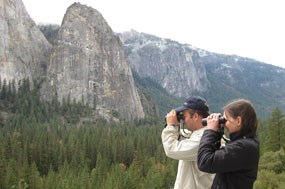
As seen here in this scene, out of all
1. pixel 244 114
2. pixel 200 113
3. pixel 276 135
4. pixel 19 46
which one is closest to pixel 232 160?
pixel 244 114

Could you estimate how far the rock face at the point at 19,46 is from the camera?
154125mm

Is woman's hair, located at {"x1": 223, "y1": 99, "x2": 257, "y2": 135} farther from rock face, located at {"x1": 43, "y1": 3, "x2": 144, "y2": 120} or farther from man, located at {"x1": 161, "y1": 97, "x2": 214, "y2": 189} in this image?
rock face, located at {"x1": 43, "y1": 3, "x2": 144, "y2": 120}

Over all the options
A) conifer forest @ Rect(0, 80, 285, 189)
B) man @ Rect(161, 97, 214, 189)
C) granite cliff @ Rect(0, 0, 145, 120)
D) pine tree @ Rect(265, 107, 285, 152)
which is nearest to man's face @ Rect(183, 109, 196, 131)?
man @ Rect(161, 97, 214, 189)

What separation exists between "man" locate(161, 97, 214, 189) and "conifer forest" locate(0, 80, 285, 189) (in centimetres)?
2152

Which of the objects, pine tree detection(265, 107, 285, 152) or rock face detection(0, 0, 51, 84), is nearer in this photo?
pine tree detection(265, 107, 285, 152)

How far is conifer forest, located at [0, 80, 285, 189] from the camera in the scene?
154ft

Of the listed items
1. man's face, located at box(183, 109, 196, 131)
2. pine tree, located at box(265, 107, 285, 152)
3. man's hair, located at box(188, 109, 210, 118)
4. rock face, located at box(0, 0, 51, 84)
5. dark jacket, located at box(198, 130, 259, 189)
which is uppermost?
rock face, located at box(0, 0, 51, 84)

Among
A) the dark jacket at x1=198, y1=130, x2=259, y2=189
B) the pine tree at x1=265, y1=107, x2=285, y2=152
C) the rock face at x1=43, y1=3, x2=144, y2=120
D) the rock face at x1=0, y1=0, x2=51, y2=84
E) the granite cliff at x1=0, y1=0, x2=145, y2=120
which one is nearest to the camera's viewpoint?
the dark jacket at x1=198, y1=130, x2=259, y2=189

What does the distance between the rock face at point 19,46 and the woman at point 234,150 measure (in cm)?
15203

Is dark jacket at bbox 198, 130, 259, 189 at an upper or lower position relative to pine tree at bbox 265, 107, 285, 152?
upper

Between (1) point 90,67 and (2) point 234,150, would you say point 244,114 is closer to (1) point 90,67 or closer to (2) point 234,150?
(2) point 234,150

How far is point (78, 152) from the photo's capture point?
79188 mm

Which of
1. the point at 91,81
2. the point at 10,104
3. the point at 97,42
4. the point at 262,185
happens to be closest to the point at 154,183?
the point at 262,185

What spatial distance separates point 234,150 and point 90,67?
169520 mm
